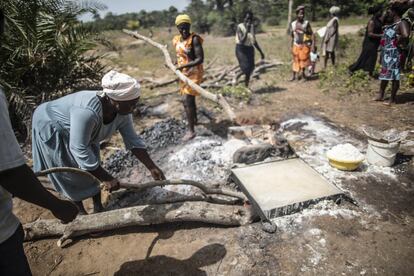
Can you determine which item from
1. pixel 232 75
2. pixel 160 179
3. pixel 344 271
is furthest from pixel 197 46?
pixel 232 75

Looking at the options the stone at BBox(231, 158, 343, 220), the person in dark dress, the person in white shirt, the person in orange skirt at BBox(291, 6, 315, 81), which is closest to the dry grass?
the person in orange skirt at BBox(291, 6, 315, 81)

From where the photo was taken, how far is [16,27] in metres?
4.64

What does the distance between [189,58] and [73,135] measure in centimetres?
290

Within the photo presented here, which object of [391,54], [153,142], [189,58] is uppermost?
[189,58]

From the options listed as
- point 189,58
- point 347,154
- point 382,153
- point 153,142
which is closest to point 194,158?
point 153,142

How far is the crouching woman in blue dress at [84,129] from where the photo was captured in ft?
7.41

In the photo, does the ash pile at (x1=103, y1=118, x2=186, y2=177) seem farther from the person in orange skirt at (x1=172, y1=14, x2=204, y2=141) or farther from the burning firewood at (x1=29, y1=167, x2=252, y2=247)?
the burning firewood at (x1=29, y1=167, x2=252, y2=247)

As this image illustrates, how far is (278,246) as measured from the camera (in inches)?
103

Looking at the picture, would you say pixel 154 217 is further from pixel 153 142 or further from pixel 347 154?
pixel 347 154

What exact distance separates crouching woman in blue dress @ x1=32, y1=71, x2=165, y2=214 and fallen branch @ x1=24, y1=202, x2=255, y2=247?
0.29 meters

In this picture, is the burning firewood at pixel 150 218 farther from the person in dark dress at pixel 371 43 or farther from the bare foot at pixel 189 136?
the person in dark dress at pixel 371 43

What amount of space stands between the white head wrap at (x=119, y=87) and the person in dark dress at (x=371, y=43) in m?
6.21

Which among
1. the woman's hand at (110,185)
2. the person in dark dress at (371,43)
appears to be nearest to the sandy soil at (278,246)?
the woman's hand at (110,185)

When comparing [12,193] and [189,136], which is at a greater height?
[12,193]
